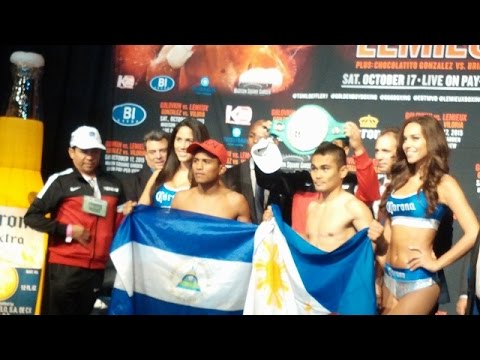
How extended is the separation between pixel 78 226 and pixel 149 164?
61 cm

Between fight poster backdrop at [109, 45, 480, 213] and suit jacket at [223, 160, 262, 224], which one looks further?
suit jacket at [223, 160, 262, 224]

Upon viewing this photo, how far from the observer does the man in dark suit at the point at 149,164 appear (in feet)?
19.0

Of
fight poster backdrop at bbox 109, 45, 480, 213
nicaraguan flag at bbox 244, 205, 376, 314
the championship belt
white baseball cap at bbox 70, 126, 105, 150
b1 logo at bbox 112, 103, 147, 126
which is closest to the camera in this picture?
nicaraguan flag at bbox 244, 205, 376, 314

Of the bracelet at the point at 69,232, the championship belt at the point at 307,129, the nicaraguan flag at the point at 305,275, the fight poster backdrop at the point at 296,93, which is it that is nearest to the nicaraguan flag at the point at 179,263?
the nicaraguan flag at the point at 305,275

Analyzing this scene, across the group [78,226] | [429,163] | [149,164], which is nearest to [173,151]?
[149,164]

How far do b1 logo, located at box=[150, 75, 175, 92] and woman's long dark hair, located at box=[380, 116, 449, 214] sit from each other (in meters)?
1.54

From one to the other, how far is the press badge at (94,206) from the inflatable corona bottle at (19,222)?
369 millimetres

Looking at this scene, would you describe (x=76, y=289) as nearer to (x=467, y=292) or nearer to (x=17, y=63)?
(x=17, y=63)

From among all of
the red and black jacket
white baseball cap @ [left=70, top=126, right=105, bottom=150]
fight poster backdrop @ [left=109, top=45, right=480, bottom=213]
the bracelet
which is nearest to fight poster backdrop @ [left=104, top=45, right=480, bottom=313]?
fight poster backdrop @ [left=109, top=45, right=480, bottom=213]

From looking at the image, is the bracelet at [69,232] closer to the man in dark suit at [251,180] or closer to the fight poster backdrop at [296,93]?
the fight poster backdrop at [296,93]

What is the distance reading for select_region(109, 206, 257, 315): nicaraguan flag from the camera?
209 inches

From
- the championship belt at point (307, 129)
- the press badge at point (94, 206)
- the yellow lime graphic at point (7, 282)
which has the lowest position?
the yellow lime graphic at point (7, 282)

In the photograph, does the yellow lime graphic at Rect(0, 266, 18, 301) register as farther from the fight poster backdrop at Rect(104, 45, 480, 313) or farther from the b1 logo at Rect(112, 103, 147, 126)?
the b1 logo at Rect(112, 103, 147, 126)
